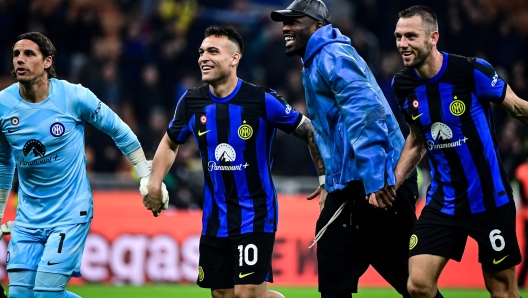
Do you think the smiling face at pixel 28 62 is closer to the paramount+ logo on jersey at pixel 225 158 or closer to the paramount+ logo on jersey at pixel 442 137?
the paramount+ logo on jersey at pixel 225 158

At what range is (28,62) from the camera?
6.06m

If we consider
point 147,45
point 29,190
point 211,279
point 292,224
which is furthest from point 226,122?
point 147,45

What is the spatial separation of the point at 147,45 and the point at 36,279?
9081 mm

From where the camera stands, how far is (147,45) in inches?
568

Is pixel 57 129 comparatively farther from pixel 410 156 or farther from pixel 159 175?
pixel 410 156

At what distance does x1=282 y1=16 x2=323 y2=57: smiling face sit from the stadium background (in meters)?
5.17

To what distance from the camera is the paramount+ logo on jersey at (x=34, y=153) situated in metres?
6.04

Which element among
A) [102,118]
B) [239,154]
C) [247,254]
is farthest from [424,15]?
[102,118]

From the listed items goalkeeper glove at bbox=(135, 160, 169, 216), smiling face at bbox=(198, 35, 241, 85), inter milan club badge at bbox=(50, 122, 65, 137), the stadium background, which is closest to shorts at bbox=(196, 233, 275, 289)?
goalkeeper glove at bbox=(135, 160, 169, 216)

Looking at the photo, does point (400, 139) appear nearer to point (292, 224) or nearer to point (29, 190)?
point (29, 190)

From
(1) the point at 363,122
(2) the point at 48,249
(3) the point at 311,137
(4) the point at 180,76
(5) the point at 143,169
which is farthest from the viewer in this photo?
(4) the point at 180,76

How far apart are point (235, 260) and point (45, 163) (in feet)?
5.20

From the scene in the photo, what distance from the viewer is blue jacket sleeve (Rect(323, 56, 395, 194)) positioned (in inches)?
205

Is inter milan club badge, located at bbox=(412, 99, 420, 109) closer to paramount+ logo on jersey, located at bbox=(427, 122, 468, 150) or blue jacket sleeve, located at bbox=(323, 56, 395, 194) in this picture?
paramount+ logo on jersey, located at bbox=(427, 122, 468, 150)
